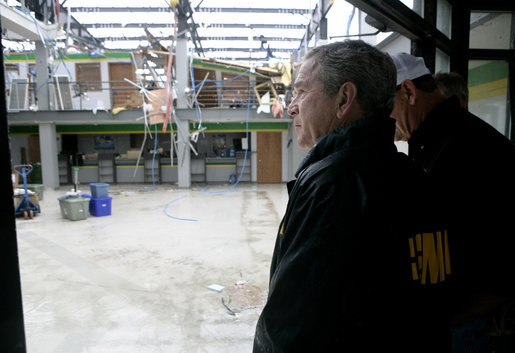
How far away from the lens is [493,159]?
111cm

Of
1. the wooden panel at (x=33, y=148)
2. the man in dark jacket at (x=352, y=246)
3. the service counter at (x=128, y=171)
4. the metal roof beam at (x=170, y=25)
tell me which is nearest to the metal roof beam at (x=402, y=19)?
the man in dark jacket at (x=352, y=246)

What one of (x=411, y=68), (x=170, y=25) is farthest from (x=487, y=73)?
(x=170, y=25)

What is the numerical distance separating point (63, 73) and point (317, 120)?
49.2ft

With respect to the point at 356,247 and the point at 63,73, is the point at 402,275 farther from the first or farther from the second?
the point at 63,73

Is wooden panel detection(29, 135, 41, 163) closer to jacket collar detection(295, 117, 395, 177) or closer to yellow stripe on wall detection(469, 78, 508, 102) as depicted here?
yellow stripe on wall detection(469, 78, 508, 102)

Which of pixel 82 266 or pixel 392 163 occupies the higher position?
pixel 392 163

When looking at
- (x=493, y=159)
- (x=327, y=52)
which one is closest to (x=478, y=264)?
(x=493, y=159)

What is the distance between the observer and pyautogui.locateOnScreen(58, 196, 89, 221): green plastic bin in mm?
6797

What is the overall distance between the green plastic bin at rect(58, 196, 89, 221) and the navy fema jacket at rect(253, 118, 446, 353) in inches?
280

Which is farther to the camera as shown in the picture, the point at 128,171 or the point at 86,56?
the point at 128,171

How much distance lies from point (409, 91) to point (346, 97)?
Result: 2.49 feet

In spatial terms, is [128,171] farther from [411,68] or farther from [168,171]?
[411,68]

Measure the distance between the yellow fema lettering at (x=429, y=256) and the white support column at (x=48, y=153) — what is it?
13.0m

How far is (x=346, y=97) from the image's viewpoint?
832 millimetres
